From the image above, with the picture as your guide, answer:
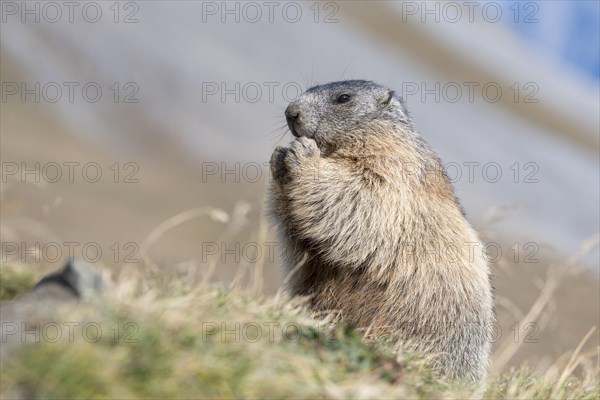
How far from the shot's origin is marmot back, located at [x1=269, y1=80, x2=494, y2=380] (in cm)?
761

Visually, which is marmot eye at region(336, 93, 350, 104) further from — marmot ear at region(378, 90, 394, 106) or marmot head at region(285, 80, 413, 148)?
marmot ear at region(378, 90, 394, 106)

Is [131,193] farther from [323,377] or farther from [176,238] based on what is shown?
[323,377]

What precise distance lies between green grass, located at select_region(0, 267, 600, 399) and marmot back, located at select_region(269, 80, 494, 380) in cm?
172

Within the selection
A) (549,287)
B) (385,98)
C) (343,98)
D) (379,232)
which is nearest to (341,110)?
(343,98)

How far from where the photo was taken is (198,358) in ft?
14.5

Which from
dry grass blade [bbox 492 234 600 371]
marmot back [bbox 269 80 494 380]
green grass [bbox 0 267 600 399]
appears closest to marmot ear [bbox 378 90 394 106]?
marmot back [bbox 269 80 494 380]

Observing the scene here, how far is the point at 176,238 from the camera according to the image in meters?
33.8

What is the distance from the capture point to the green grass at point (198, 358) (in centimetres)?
420

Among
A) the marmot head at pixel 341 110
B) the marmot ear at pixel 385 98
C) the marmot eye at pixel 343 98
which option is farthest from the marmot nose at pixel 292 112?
the marmot ear at pixel 385 98

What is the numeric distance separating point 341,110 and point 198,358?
492 centimetres

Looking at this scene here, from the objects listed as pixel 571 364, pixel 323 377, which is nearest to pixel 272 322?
pixel 323 377

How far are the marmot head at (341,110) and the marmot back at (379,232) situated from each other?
1 centimetres

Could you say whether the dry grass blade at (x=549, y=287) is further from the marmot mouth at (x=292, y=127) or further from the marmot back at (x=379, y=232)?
the marmot mouth at (x=292, y=127)

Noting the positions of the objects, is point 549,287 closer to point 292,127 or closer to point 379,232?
point 379,232
